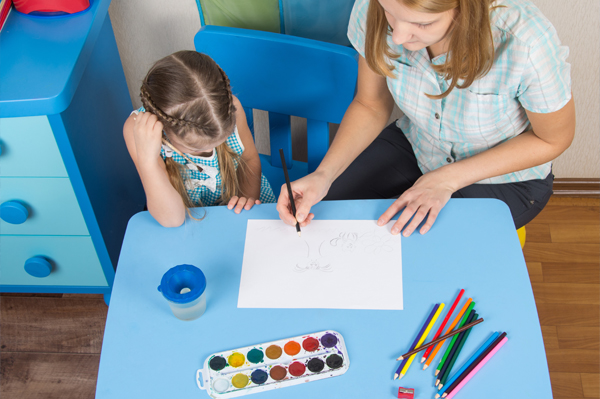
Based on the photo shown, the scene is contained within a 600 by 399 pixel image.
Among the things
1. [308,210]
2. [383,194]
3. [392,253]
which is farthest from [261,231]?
[383,194]

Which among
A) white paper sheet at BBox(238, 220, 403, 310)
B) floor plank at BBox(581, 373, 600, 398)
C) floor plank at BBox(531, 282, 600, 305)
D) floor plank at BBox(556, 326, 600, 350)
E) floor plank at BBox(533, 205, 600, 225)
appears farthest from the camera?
floor plank at BBox(533, 205, 600, 225)

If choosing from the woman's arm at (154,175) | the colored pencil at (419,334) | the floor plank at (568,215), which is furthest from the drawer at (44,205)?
the floor plank at (568,215)

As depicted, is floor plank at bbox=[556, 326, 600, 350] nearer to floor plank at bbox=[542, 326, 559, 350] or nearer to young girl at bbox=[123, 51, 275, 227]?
floor plank at bbox=[542, 326, 559, 350]

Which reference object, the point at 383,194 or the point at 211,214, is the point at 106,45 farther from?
the point at 383,194

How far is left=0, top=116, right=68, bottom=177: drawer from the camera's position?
118 cm

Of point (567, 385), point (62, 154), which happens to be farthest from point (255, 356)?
point (567, 385)

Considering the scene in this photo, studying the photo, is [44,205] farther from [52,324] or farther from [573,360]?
[573,360]

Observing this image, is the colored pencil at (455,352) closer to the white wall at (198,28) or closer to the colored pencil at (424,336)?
the colored pencil at (424,336)

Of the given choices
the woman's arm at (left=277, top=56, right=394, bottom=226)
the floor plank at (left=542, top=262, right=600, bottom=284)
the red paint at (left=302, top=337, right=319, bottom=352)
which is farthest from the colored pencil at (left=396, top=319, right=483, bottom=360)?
the floor plank at (left=542, top=262, right=600, bottom=284)

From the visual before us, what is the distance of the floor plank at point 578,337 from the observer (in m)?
1.56

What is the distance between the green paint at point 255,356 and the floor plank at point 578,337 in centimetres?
117

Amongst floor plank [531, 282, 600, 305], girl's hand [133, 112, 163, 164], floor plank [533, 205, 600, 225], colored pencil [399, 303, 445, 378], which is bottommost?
floor plank [531, 282, 600, 305]

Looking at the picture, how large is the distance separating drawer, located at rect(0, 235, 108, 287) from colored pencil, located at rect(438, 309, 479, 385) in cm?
109

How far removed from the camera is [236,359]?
79 centimetres
